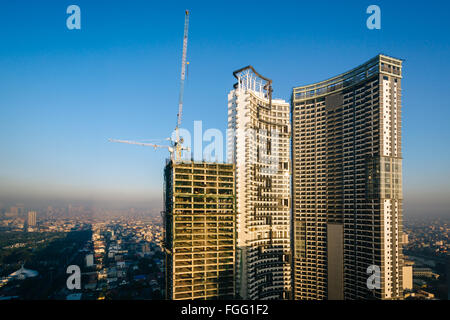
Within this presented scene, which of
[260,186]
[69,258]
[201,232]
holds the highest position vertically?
[260,186]

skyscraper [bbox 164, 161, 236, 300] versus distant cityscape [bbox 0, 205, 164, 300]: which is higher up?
skyscraper [bbox 164, 161, 236, 300]

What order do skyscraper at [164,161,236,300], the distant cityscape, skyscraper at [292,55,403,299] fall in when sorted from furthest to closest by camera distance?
the distant cityscape → skyscraper at [292,55,403,299] → skyscraper at [164,161,236,300]

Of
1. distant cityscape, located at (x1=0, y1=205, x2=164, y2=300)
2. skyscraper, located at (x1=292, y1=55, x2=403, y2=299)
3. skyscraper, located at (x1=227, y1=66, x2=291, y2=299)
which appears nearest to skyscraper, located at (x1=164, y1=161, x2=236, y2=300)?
skyscraper, located at (x1=227, y1=66, x2=291, y2=299)

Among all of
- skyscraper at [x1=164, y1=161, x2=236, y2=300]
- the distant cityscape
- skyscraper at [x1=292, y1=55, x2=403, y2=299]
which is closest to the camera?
skyscraper at [x1=164, y1=161, x2=236, y2=300]

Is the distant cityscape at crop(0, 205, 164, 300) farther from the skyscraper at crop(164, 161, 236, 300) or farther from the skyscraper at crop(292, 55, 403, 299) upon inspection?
the skyscraper at crop(292, 55, 403, 299)

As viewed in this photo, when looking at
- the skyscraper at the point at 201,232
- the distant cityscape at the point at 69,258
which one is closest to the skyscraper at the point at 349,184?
the skyscraper at the point at 201,232

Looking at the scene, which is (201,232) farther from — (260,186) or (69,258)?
(69,258)

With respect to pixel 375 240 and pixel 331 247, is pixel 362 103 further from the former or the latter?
pixel 331 247

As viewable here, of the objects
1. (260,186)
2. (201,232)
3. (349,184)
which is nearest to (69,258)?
(201,232)
